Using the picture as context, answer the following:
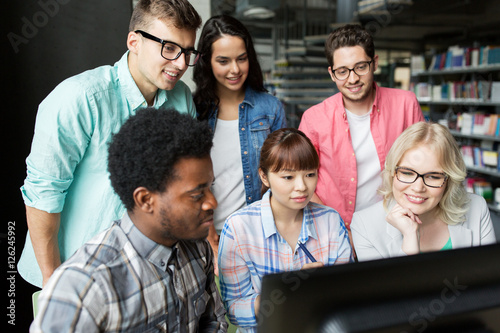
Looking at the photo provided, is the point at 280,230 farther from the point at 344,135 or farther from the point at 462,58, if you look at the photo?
the point at 462,58

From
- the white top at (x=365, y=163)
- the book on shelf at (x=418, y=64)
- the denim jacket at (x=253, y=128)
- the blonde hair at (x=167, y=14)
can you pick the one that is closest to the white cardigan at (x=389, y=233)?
the white top at (x=365, y=163)

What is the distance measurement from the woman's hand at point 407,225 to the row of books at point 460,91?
498 centimetres

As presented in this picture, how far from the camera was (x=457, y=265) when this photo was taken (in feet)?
1.94

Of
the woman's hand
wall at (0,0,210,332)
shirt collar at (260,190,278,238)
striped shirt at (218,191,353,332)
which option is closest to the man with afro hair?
striped shirt at (218,191,353,332)

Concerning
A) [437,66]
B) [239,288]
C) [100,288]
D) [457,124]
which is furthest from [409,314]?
[437,66]

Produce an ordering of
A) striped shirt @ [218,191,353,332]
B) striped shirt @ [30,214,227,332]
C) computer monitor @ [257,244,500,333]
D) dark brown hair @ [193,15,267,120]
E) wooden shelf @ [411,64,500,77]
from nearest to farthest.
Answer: computer monitor @ [257,244,500,333], striped shirt @ [30,214,227,332], striped shirt @ [218,191,353,332], dark brown hair @ [193,15,267,120], wooden shelf @ [411,64,500,77]

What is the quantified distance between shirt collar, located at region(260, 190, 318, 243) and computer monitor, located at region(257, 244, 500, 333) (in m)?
0.83

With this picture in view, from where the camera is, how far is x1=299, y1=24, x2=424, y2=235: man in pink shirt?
176 centimetres

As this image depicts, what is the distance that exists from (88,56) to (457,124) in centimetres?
588

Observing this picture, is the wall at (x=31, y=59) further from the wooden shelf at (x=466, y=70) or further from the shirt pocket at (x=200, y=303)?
the wooden shelf at (x=466, y=70)

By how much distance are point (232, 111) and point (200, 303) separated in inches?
39.8

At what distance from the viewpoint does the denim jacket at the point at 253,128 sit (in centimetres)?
180

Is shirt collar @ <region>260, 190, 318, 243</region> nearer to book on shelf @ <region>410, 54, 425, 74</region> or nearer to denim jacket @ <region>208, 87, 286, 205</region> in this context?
denim jacket @ <region>208, 87, 286, 205</region>

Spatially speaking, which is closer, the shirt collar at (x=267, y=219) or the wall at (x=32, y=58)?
the shirt collar at (x=267, y=219)
